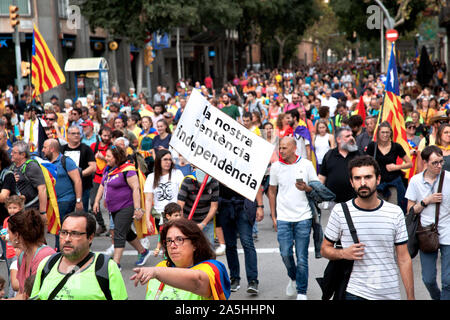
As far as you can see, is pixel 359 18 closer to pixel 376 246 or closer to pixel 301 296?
pixel 301 296

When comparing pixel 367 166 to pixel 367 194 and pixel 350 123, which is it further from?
Answer: pixel 350 123

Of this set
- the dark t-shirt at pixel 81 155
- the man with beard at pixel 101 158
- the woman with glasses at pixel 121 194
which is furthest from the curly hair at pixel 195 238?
the man with beard at pixel 101 158

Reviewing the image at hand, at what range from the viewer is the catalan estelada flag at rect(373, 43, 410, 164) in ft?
33.9

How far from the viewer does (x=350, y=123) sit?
11.4 meters

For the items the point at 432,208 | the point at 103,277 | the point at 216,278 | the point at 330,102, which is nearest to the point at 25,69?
the point at 330,102

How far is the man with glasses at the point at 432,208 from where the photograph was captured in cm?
643

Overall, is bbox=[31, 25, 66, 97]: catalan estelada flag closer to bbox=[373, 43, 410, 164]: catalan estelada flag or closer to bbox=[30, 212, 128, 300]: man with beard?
bbox=[373, 43, 410, 164]: catalan estelada flag

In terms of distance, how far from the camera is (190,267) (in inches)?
163

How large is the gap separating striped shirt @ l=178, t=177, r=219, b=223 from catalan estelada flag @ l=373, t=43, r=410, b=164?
10.4 feet

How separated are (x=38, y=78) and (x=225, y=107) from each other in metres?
4.47

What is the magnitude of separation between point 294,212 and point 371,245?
2.70 m

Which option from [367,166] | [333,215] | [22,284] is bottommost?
[22,284]

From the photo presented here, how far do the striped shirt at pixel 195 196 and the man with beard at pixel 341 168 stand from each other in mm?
1397

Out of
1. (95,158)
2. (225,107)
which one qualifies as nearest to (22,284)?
(95,158)
